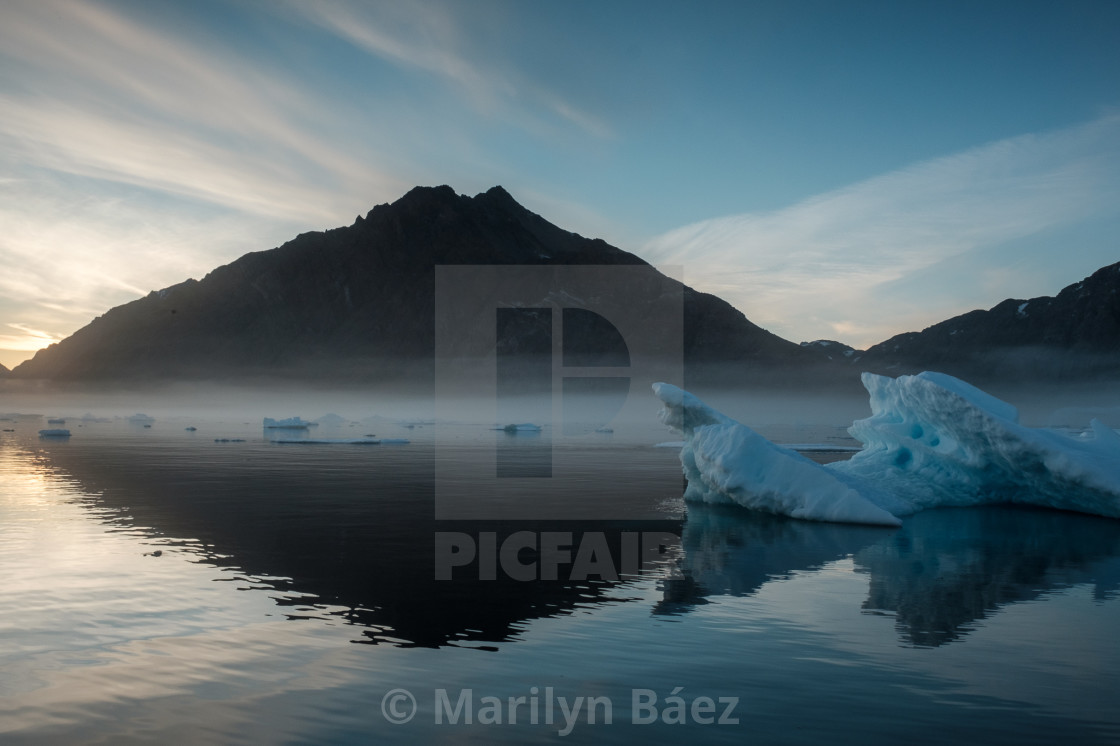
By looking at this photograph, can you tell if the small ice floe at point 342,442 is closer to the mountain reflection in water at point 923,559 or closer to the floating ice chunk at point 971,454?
the floating ice chunk at point 971,454

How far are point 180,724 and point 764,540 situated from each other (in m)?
15.5

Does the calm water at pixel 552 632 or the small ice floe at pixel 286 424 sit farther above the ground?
the small ice floe at pixel 286 424

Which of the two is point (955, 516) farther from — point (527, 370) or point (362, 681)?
point (527, 370)

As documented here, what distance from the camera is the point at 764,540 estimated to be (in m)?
20.4

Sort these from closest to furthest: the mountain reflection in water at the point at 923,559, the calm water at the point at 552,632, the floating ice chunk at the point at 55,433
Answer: the calm water at the point at 552,632, the mountain reflection in water at the point at 923,559, the floating ice chunk at the point at 55,433
